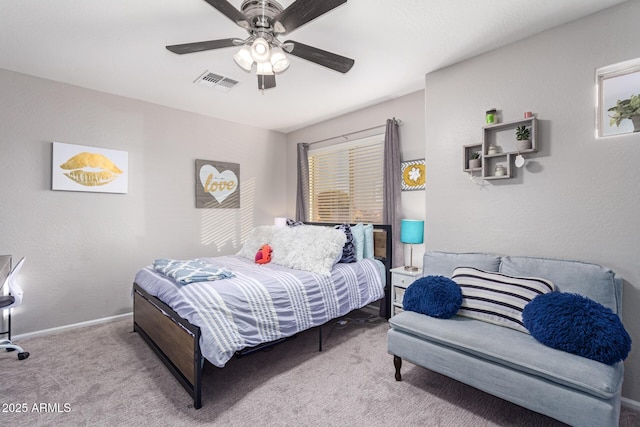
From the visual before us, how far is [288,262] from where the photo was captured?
3.05 metres

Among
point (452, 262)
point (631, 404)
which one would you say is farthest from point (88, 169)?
point (631, 404)

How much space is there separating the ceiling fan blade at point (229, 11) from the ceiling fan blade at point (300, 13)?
0.18 meters

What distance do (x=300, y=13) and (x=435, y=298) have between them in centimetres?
202

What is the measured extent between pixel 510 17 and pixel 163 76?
3046 millimetres

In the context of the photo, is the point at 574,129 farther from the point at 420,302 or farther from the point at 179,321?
the point at 179,321

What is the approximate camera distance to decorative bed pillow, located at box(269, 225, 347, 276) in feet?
9.53

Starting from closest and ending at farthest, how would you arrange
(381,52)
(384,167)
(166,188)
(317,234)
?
(381,52)
(317,234)
(384,167)
(166,188)

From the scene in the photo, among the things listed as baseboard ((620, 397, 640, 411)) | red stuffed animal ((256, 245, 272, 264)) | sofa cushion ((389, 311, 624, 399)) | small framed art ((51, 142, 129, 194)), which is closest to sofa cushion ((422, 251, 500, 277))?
sofa cushion ((389, 311, 624, 399))

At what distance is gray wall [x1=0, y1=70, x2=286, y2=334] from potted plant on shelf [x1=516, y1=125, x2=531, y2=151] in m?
3.11

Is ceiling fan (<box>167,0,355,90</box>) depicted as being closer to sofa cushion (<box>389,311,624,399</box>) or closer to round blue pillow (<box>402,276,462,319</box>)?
round blue pillow (<box>402,276,462,319</box>)

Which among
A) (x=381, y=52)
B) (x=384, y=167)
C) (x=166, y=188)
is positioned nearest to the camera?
(x=381, y=52)

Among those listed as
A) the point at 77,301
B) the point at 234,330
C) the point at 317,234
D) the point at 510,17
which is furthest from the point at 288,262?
the point at 510,17

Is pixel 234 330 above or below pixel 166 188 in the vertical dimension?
below

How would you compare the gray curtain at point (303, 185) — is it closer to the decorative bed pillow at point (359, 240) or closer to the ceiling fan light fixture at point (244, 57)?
the decorative bed pillow at point (359, 240)
